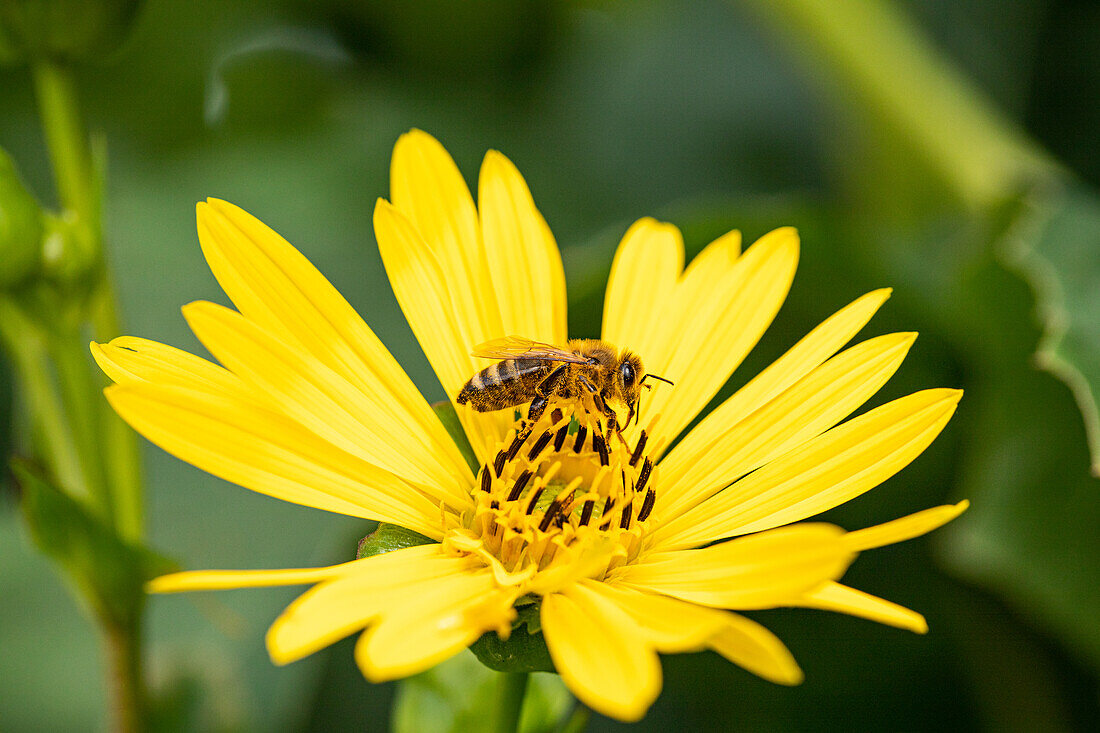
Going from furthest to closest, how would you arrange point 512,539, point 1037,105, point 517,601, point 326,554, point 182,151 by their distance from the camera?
point 1037,105 → point 182,151 → point 326,554 → point 512,539 → point 517,601

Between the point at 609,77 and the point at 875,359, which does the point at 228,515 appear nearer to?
the point at 875,359

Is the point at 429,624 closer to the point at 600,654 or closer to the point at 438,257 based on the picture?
the point at 600,654

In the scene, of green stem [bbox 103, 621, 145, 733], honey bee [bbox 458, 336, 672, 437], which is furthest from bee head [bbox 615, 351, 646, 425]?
green stem [bbox 103, 621, 145, 733]

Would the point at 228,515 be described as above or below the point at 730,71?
below

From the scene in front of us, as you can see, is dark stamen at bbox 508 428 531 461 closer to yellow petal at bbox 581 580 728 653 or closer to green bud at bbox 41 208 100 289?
yellow petal at bbox 581 580 728 653

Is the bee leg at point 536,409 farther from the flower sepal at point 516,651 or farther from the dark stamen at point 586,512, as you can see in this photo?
the flower sepal at point 516,651

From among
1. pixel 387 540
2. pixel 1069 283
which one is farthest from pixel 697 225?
pixel 387 540

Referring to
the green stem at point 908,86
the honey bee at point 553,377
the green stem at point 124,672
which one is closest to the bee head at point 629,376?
the honey bee at point 553,377

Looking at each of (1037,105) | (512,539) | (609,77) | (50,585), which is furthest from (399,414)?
(1037,105)
